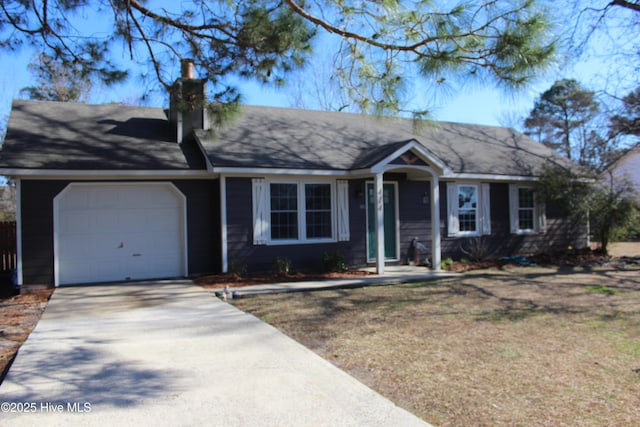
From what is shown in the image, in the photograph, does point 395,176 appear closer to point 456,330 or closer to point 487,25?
point 487,25

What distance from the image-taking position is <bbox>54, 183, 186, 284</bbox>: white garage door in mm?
10641

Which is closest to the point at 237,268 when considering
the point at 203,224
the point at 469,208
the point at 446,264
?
the point at 203,224

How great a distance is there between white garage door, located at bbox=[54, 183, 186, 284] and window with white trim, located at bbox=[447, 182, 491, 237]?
741cm

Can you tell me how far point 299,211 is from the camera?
1227cm

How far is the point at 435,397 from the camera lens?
4.22 meters

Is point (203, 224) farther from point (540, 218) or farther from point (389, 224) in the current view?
point (540, 218)

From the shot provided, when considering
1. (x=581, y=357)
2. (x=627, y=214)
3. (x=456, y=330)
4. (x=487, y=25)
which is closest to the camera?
(x=581, y=357)

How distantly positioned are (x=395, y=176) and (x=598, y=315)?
6.92 meters

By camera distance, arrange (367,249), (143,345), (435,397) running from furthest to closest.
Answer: (367,249) < (143,345) < (435,397)

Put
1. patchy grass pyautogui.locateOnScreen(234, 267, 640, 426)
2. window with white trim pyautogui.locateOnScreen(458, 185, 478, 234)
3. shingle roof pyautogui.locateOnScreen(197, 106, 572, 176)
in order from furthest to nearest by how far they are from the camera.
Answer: window with white trim pyautogui.locateOnScreen(458, 185, 478, 234) → shingle roof pyautogui.locateOnScreen(197, 106, 572, 176) → patchy grass pyautogui.locateOnScreen(234, 267, 640, 426)

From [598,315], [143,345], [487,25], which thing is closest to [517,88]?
[487,25]

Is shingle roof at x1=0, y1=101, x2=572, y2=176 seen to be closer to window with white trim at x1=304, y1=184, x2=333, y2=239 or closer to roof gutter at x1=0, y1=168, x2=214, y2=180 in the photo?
roof gutter at x1=0, y1=168, x2=214, y2=180

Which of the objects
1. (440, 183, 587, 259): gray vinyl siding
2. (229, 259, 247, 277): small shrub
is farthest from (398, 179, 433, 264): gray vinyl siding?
(229, 259, 247, 277): small shrub

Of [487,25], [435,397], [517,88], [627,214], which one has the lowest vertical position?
[435,397]
